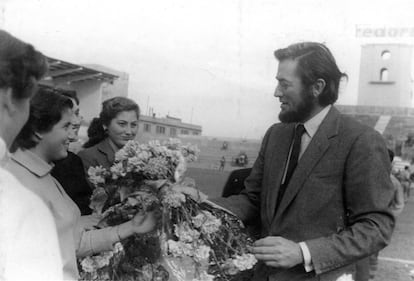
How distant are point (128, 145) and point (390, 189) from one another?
43.0 inches

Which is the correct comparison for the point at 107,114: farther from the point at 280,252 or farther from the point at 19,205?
the point at 19,205

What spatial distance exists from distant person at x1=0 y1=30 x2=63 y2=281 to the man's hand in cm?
88

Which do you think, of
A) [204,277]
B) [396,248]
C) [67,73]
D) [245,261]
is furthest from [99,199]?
[396,248]

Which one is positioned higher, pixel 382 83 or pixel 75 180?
pixel 382 83

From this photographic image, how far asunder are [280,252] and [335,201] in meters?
0.32

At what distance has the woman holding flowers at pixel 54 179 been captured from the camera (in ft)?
5.33

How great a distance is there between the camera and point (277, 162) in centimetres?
233

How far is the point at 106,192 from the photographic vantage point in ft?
7.23

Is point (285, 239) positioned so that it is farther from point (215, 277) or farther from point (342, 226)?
point (215, 277)

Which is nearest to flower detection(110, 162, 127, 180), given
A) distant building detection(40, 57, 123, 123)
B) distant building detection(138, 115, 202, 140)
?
distant building detection(40, 57, 123, 123)

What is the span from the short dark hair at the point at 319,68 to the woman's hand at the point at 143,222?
92 cm

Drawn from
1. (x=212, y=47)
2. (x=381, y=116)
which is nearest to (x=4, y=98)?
(x=212, y=47)

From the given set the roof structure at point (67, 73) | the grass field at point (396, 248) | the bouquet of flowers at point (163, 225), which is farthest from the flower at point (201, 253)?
the grass field at point (396, 248)

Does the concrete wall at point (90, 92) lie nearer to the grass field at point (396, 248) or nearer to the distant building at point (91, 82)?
the distant building at point (91, 82)
